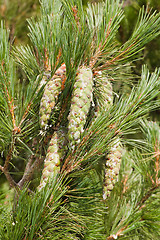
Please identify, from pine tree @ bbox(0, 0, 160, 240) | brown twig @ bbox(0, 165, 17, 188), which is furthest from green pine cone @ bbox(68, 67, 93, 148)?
brown twig @ bbox(0, 165, 17, 188)

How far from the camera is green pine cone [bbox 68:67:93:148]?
1.37 ft

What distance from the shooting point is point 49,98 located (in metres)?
0.44

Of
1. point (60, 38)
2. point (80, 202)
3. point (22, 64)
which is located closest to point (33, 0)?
point (22, 64)

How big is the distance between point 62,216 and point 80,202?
85 mm

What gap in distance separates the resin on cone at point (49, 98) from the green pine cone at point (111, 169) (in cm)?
14

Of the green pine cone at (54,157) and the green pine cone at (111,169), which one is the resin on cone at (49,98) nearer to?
the green pine cone at (54,157)

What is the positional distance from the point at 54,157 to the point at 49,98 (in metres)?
0.10

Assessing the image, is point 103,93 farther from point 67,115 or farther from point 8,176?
point 8,176

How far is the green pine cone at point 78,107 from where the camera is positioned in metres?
0.42

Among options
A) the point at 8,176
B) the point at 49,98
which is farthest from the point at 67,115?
the point at 8,176

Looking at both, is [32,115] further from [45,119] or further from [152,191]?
[152,191]

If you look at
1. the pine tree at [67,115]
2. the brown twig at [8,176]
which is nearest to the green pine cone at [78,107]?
the pine tree at [67,115]

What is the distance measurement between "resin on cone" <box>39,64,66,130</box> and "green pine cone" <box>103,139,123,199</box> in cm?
14

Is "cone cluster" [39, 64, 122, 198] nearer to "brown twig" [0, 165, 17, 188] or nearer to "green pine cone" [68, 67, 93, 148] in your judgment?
"green pine cone" [68, 67, 93, 148]
